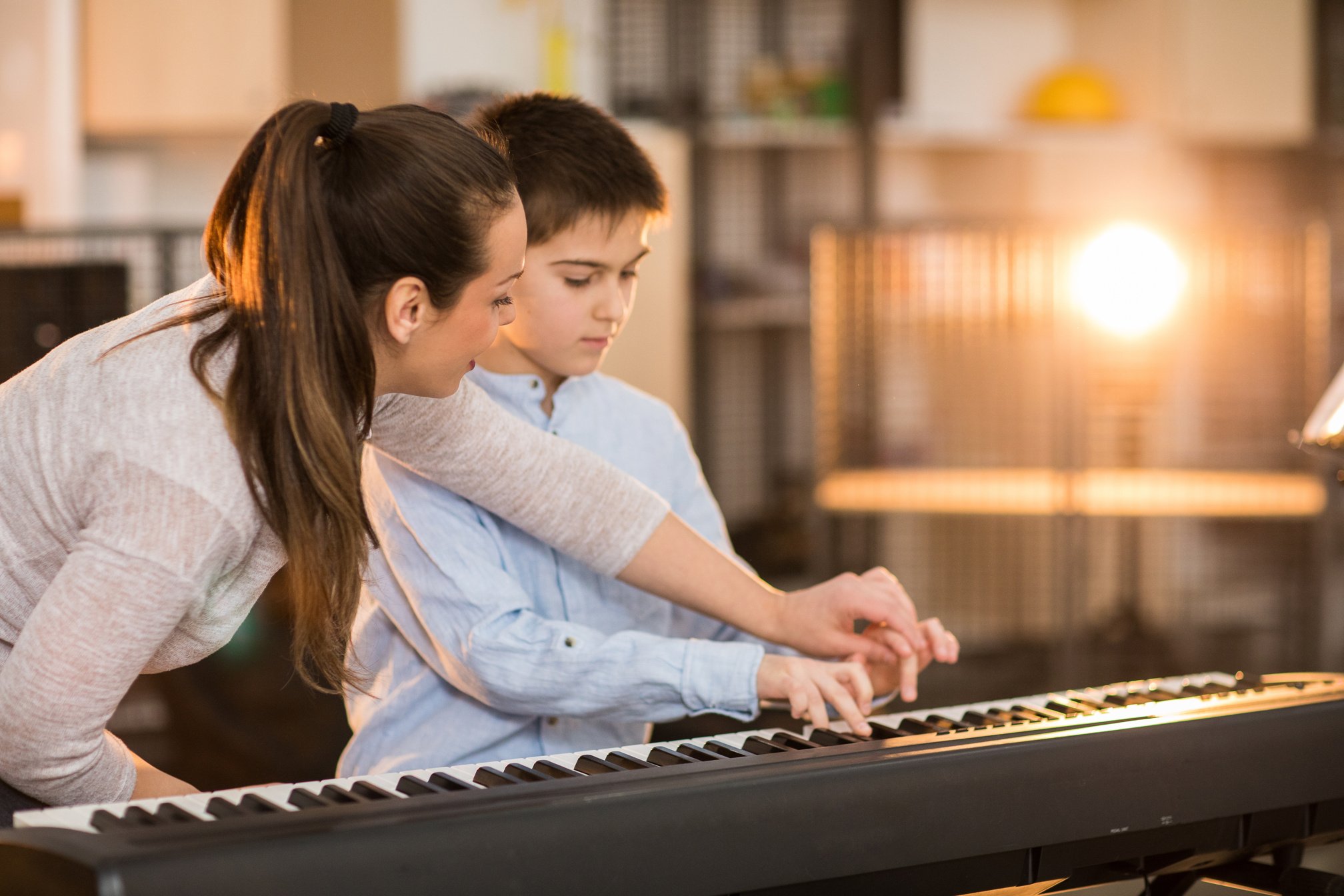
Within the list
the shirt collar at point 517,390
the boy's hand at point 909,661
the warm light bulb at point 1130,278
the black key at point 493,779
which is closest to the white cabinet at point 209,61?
the warm light bulb at point 1130,278

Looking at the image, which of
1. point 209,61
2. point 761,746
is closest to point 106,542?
point 761,746

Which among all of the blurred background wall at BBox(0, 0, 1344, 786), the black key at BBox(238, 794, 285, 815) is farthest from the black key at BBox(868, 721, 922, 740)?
the blurred background wall at BBox(0, 0, 1344, 786)

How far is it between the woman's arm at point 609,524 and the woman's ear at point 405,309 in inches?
7.1

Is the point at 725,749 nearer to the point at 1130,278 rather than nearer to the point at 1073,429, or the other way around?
the point at 1073,429

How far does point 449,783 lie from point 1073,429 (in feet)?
7.07

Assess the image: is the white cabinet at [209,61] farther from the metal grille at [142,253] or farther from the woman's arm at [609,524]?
the woman's arm at [609,524]

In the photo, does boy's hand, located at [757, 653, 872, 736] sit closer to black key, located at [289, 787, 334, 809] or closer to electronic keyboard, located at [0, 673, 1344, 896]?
electronic keyboard, located at [0, 673, 1344, 896]

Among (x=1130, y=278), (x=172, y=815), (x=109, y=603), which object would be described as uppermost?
(x=1130, y=278)

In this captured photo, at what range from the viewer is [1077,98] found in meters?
3.64

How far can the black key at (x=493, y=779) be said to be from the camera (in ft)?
2.91

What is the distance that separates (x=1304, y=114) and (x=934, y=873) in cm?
333

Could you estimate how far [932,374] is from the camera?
353cm

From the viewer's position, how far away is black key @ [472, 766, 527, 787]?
34.9 inches

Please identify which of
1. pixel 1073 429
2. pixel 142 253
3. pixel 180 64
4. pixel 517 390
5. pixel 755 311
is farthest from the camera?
pixel 755 311
